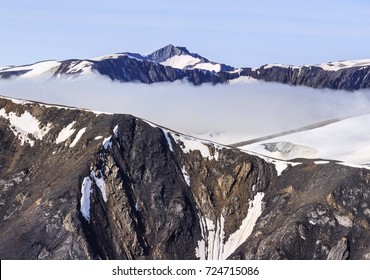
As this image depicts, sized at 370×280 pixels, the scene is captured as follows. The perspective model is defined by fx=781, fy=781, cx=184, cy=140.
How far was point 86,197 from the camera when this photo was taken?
17825 cm

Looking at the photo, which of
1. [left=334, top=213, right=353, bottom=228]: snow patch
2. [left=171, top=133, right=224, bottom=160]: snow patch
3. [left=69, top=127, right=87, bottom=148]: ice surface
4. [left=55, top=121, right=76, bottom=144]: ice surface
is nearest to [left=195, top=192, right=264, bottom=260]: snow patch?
[left=171, top=133, right=224, bottom=160]: snow patch

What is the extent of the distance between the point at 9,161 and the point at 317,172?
7720cm

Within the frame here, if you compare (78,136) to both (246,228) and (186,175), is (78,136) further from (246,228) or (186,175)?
(246,228)

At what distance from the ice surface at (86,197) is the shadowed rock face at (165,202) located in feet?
1.05

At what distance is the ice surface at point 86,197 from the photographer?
175 meters

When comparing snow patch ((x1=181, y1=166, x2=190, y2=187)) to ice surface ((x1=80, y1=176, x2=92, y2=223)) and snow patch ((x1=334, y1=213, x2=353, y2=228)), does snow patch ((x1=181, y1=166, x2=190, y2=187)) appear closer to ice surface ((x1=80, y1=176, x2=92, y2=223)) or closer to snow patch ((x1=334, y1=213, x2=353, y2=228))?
ice surface ((x1=80, y1=176, x2=92, y2=223))

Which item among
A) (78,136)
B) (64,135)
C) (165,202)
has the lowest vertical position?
(165,202)

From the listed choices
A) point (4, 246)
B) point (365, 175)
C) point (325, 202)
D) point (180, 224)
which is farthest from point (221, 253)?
point (4, 246)

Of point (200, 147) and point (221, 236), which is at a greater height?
point (200, 147)

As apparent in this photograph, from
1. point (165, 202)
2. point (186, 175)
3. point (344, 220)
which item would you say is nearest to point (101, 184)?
point (165, 202)

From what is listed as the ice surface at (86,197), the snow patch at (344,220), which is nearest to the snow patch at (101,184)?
the ice surface at (86,197)

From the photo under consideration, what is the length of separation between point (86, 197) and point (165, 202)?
20267mm

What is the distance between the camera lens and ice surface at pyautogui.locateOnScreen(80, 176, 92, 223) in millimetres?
174950

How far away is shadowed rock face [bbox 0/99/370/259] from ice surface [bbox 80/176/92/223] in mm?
320
